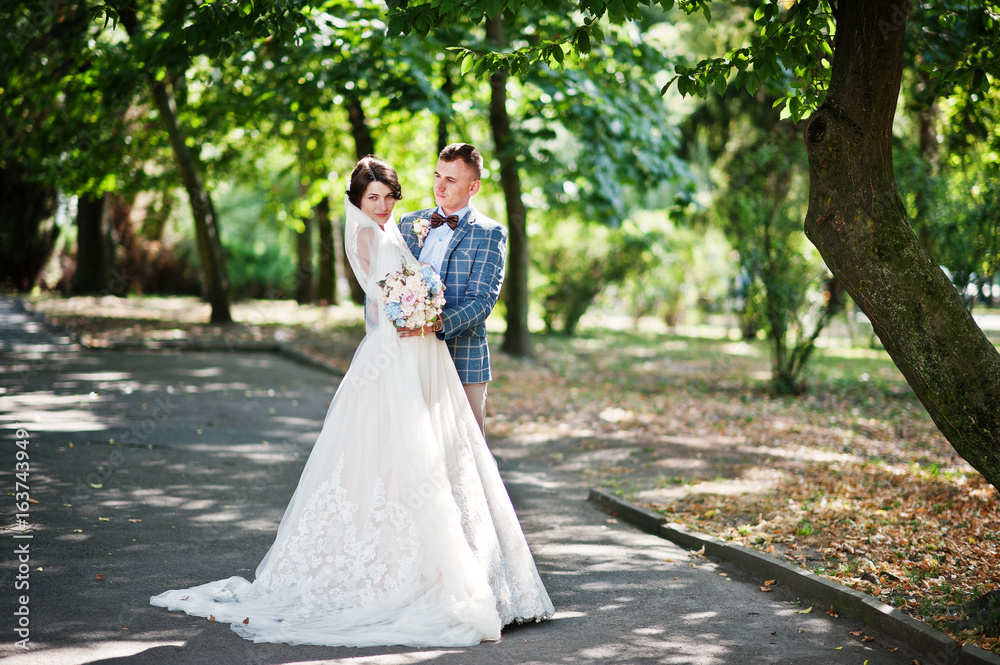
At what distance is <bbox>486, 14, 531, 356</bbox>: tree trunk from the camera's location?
1421 cm

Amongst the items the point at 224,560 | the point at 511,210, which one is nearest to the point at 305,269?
the point at 511,210

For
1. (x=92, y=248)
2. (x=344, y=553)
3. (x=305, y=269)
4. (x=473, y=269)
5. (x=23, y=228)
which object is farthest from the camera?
(x=305, y=269)

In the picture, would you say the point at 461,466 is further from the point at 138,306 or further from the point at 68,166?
the point at 138,306

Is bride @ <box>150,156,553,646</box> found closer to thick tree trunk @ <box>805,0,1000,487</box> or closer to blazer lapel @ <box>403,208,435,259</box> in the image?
blazer lapel @ <box>403,208,435,259</box>

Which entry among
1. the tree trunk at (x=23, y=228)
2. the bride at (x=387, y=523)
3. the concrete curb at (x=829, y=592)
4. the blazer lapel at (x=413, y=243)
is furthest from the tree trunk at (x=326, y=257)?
the bride at (x=387, y=523)

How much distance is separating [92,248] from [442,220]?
21.0m

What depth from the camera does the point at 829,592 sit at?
491 centimetres

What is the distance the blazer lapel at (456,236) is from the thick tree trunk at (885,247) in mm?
2028

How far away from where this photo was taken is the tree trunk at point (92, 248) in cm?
2203

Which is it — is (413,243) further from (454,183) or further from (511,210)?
(511,210)

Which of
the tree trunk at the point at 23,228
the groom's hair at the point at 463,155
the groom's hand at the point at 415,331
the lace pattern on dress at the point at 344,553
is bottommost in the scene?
the lace pattern on dress at the point at 344,553

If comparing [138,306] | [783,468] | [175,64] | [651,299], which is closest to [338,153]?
[138,306]

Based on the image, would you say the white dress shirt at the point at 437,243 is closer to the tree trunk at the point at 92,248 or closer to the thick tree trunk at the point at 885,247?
the thick tree trunk at the point at 885,247

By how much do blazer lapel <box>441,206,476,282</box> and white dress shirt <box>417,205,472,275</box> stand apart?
0.02 metres
